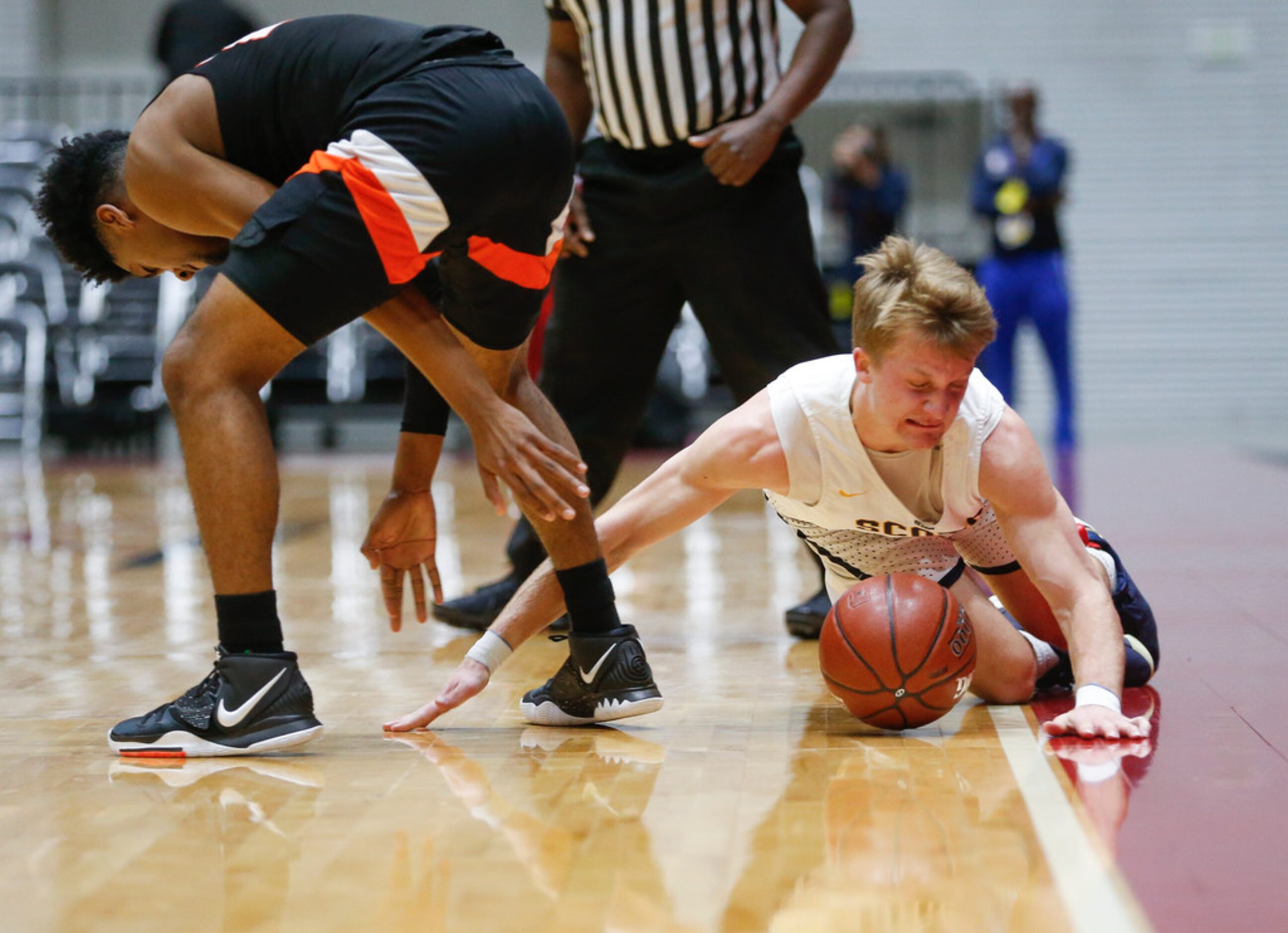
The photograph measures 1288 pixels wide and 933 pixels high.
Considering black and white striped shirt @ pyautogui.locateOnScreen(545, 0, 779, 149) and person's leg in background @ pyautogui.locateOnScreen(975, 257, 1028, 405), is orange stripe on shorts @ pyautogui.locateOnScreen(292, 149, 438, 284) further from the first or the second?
person's leg in background @ pyautogui.locateOnScreen(975, 257, 1028, 405)

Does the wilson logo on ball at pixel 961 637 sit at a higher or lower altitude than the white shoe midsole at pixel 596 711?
higher

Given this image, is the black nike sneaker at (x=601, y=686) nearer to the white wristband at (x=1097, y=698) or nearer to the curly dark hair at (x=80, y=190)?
the white wristband at (x=1097, y=698)

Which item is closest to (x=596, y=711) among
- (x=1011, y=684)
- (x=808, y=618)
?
(x=1011, y=684)

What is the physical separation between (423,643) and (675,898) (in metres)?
2.13

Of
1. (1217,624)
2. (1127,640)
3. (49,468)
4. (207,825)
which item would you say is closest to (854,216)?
(49,468)

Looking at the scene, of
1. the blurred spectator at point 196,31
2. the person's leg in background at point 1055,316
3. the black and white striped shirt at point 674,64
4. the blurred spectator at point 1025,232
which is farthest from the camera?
the person's leg in background at point 1055,316

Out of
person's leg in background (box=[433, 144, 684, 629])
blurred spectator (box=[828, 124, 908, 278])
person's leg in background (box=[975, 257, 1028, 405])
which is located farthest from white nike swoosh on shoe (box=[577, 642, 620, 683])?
blurred spectator (box=[828, 124, 908, 278])

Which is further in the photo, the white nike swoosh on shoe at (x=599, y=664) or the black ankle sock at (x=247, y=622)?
the white nike swoosh on shoe at (x=599, y=664)

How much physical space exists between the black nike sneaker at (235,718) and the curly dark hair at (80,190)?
2.83 feet

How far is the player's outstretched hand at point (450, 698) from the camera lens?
2.89 m

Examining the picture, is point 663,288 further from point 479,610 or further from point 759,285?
point 479,610

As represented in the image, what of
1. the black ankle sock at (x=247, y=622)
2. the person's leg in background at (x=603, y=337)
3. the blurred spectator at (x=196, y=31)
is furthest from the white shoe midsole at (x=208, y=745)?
the blurred spectator at (x=196, y=31)

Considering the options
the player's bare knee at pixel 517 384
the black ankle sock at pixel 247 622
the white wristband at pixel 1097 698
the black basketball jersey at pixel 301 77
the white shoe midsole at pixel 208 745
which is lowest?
the white shoe midsole at pixel 208 745

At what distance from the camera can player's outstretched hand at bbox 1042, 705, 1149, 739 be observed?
267 centimetres
